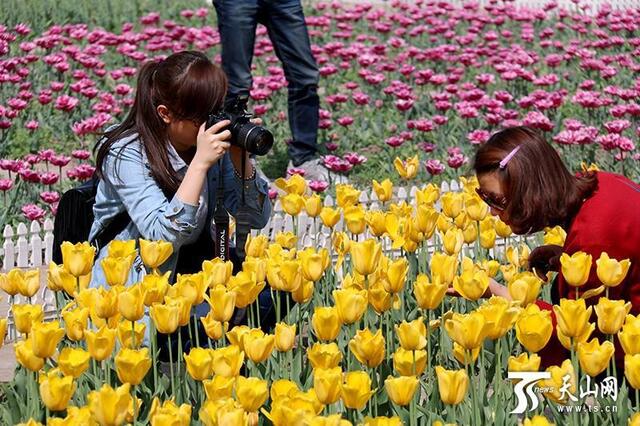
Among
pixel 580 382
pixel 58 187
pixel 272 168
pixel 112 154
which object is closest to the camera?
pixel 580 382

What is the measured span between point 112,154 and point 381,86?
212 inches

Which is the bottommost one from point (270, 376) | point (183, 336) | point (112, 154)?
point (183, 336)

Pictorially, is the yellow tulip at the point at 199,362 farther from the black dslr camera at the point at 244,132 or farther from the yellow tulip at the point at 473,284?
the black dslr camera at the point at 244,132

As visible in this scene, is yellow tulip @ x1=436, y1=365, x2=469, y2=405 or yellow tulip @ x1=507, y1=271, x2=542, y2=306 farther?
yellow tulip @ x1=507, y1=271, x2=542, y2=306

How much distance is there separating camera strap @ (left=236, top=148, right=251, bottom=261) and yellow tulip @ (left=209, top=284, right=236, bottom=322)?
0.98m

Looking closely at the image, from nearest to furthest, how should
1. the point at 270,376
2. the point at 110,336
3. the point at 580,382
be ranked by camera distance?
the point at 110,336, the point at 580,382, the point at 270,376

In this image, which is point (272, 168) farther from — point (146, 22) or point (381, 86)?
point (146, 22)

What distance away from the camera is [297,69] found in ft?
23.8

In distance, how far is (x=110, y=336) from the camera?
2893mm

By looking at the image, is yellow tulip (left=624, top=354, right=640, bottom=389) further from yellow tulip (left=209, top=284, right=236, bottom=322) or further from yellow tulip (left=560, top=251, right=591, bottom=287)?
yellow tulip (left=209, top=284, right=236, bottom=322)

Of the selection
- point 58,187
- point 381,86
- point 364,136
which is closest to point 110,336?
point 58,187

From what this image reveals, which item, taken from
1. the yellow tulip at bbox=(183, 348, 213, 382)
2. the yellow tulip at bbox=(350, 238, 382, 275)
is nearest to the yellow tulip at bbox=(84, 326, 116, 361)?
the yellow tulip at bbox=(183, 348, 213, 382)

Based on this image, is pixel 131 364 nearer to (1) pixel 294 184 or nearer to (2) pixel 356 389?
(2) pixel 356 389

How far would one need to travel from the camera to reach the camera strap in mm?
4062
